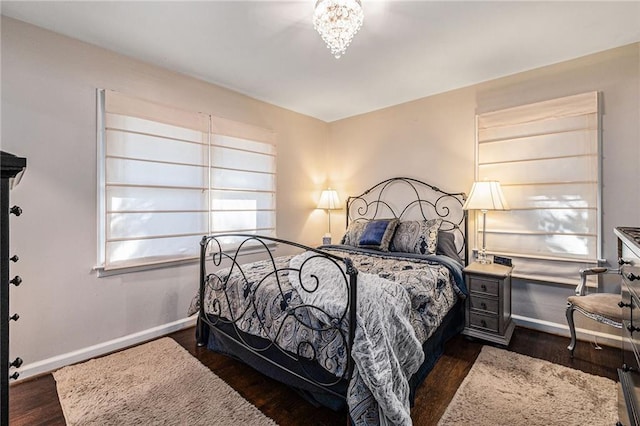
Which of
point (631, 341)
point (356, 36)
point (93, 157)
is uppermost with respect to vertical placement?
point (356, 36)

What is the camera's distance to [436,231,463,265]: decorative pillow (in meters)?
3.03

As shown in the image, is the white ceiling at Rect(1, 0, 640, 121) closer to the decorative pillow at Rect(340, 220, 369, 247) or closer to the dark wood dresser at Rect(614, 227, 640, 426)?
the decorative pillow at Rect(340, 220, 369, 247)

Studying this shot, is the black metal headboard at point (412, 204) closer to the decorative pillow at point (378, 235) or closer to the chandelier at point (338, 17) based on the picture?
the decorative pillow at point (378, 235)

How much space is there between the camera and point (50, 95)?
2219mm

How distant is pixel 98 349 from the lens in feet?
7.97

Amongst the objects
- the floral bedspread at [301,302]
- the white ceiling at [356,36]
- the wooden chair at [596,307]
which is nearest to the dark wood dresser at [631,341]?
the wooden chair at [596,307]

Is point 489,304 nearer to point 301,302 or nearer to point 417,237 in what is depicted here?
point 417,237

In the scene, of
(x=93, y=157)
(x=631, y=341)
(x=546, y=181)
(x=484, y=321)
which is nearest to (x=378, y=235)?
(x=484, y=321)

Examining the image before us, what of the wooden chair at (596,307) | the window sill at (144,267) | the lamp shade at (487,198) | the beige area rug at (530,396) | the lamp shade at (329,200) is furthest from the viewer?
the lamp shade at (329,200)

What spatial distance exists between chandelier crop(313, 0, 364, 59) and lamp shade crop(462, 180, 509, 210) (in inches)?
75.3

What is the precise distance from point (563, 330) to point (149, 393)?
11.3ft

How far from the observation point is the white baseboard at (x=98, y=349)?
2135mm

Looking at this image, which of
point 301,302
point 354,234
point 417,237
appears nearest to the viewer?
point 301,302

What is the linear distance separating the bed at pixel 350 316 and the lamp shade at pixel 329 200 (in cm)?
116
